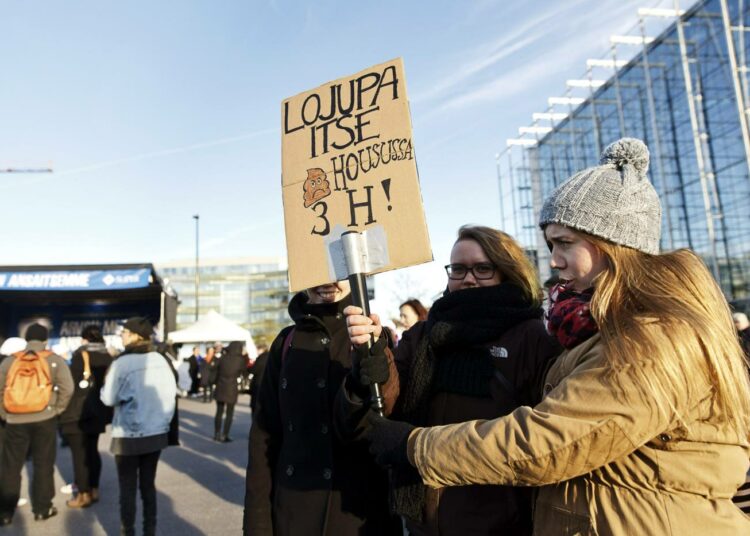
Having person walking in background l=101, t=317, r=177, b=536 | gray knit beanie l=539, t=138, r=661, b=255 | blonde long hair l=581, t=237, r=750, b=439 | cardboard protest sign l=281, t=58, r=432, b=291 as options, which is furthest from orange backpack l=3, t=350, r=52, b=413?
blonde long hair l=581, t=237, r=750, b=439

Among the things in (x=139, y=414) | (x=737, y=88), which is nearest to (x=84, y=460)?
(x=139, y=414)

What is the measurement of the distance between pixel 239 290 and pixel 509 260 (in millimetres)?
114186

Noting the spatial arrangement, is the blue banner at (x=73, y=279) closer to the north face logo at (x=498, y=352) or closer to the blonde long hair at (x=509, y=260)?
the blonde long hair at (x=509, y=260)

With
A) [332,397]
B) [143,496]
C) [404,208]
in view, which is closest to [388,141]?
[404,208]

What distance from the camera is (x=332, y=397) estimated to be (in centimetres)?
251

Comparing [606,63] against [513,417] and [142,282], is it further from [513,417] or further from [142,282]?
[513,417]

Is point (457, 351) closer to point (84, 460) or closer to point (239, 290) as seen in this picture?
point (84, 460)

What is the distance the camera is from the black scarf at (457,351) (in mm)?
2070

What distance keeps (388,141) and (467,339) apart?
0.79 metres

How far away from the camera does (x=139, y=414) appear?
5402mm

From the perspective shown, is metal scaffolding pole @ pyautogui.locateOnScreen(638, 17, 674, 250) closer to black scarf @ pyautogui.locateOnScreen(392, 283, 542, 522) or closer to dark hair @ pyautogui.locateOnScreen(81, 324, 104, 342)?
dark hair @ pyautogui.locateOnScreen(81, 324, 104, 342)

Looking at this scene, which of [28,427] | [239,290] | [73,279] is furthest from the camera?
[239,290]

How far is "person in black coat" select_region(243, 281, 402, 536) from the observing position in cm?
237

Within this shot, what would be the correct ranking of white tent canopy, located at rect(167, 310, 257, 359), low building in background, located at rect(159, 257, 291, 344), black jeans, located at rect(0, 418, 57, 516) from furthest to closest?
low building in background, located at rect(159, 257, 291, 344) → white tent canopy, located at rect(167, 310, 257, 359) → black jeans, located at rect(0, 418, 57, 516)
